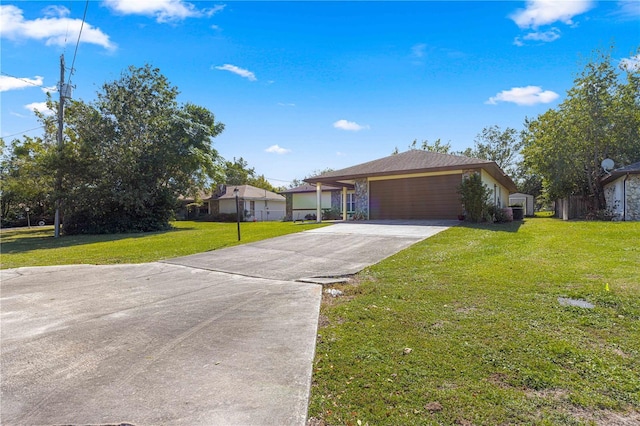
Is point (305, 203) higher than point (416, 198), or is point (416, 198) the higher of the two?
point (305, 203)

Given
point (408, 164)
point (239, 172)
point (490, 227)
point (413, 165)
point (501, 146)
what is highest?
point (501, 146)

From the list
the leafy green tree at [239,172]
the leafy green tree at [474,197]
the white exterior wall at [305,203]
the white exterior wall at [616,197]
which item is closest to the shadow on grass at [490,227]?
the leafy green tree at [474,197]

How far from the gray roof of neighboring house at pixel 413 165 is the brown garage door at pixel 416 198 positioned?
2.62 ft

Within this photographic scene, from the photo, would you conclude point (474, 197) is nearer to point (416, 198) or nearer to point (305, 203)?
point (416, 198)

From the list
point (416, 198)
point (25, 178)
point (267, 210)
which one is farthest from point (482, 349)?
point (267, 210)

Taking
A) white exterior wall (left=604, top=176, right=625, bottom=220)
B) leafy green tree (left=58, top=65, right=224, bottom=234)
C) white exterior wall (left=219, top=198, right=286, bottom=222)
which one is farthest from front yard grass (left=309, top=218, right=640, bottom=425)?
white exterior wall (left=219, top=198, right=286, bottom=222)

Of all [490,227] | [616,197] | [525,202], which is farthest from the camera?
[525,202]

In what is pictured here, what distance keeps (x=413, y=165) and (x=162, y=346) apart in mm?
14467

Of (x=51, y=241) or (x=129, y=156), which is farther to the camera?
(x=129, y=156)

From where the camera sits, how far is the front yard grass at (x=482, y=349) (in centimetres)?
219

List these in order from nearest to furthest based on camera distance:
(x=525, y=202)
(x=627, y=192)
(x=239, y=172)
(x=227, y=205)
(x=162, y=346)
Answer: (x=162, y=346)
(x=627, y=192)
(x=525, y=202)
(x=227, y=205)
(x=239, y=172)

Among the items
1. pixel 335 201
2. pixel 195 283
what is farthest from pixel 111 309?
pixel 335 201

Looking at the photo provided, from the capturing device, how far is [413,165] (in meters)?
16.0

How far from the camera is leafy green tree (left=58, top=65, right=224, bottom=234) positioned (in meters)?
19.0
